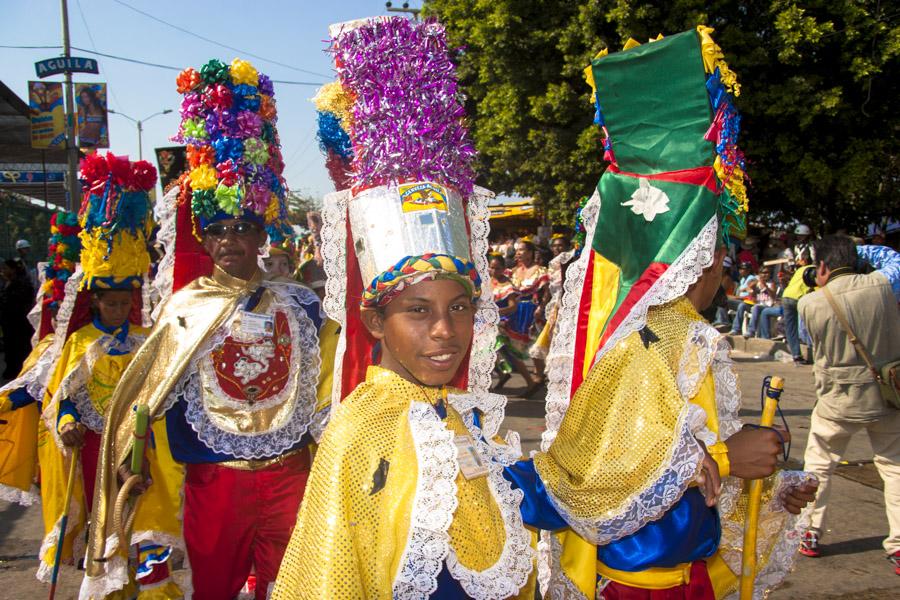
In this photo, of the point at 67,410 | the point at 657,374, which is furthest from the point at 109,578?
the point at 657,374

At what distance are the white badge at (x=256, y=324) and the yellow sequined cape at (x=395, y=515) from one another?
147 centimetres

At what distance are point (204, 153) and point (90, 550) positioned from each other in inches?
74.1

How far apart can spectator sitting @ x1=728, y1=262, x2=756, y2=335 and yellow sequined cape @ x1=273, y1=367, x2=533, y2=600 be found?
13.3m

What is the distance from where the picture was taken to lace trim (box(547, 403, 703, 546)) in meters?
2.07

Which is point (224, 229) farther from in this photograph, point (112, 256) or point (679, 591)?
point (679, 591)

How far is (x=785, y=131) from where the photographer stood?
14.6m

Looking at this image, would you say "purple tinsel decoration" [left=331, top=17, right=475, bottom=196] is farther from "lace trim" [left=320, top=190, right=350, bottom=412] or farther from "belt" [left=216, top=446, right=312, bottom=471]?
"belt" [left=216, top=446, right=312, bottom=471]

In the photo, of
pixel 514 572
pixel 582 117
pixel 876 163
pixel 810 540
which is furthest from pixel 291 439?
pixel 876 163

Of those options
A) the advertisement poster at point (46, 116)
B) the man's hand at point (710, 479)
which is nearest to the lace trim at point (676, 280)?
the man's hand at point (710, 479)

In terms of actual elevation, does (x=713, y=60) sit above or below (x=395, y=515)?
above

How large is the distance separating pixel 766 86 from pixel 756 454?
46.1ft

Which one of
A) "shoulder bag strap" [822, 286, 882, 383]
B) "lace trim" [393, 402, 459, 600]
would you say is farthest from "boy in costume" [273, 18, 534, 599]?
"shoulder bag strap" [822, 286, 882, 383]

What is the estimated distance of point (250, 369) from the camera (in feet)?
11.0

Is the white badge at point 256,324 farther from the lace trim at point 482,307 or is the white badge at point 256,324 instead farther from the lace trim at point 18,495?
the lace trim at point 18,495
